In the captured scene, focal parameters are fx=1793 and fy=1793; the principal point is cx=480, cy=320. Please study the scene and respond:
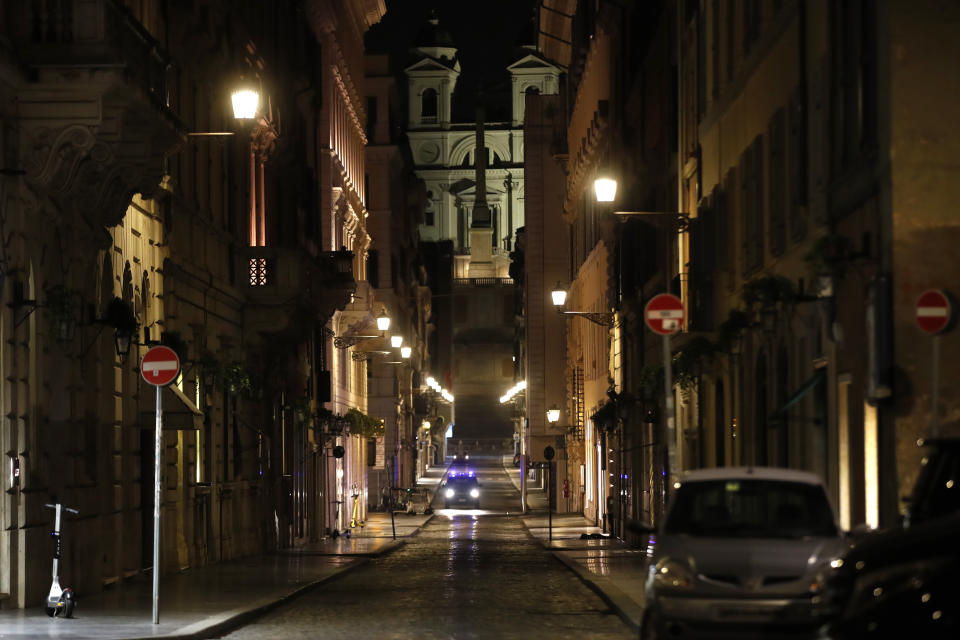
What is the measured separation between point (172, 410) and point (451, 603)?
6904mm

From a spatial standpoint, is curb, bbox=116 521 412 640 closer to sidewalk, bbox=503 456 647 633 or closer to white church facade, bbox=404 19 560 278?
sidewalk, bbox=503 456 647 633

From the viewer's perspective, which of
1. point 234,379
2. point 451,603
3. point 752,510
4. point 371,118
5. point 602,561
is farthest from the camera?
point 371,118

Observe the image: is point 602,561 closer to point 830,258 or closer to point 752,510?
point 830,258

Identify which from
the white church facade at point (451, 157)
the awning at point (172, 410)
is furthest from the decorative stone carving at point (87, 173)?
the white church facade at point (451, 157)

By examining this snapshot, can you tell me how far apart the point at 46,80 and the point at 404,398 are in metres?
76.8

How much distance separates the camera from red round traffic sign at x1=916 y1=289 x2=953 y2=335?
50.5 ft

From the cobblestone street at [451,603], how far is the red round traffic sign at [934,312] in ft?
17.5

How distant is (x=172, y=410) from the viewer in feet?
94.3

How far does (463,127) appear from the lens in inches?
7574

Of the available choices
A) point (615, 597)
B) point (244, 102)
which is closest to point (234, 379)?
point (244, 102)

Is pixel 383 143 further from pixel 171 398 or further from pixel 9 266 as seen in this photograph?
pixel 9 266

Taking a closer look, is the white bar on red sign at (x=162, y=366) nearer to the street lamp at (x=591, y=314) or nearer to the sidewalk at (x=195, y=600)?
the sidewalk at (x=195, y=600)

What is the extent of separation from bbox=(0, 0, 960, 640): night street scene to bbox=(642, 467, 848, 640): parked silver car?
0.03 meters

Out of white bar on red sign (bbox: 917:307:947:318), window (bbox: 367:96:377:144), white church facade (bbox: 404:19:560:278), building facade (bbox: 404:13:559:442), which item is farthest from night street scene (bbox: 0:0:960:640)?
white church facade (bbox: 404:19:560:278)
